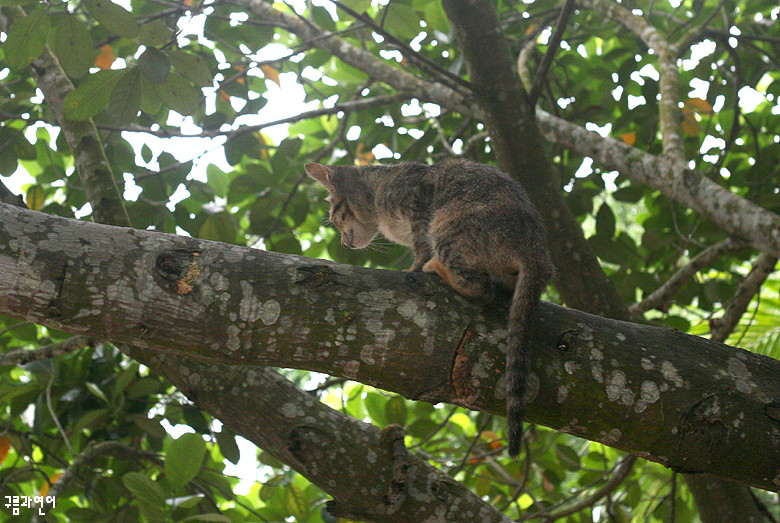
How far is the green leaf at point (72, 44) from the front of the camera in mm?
2703

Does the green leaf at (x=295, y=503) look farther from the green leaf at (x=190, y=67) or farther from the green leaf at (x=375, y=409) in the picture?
the green leaf at (x=190, y=67)

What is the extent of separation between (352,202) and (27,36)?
1.92 m

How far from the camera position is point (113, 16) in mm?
2549

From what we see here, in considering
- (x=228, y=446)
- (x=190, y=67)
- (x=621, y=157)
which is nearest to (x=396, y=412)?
(x=228, y=446)

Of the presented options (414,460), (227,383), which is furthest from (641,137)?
(227,383)

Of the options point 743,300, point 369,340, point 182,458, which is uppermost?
point 743,300

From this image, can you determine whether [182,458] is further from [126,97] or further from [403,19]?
[403,19]

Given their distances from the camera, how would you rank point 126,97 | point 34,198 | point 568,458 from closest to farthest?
point 126,97 → point 34,198 → point 568,458

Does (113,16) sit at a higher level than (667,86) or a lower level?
lower

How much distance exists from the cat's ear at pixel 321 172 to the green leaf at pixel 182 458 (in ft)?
5.56

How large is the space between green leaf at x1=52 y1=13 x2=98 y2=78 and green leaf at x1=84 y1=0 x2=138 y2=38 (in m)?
0.20

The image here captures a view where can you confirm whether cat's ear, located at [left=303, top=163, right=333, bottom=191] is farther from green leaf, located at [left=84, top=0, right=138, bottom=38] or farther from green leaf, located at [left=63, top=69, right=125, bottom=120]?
green leaf, located at [left=84, top=0, right=138, bottom=38]

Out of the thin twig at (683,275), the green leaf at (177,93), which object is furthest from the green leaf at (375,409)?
the green leaf at (177,93)

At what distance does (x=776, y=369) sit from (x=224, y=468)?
315 cm
